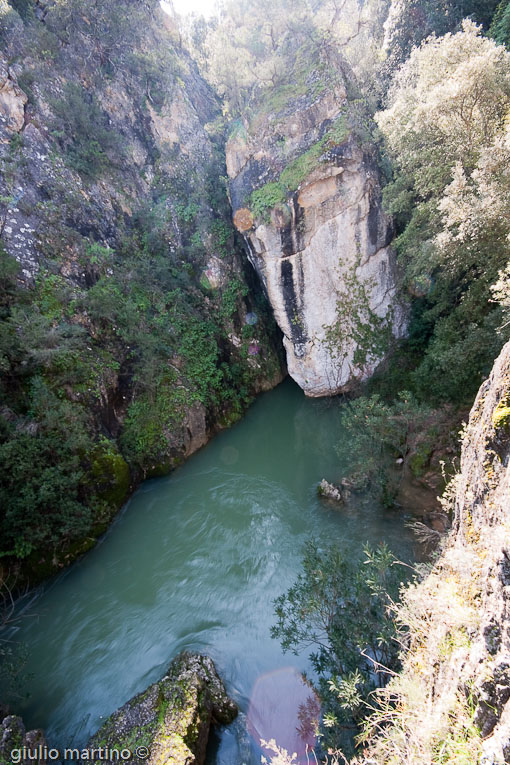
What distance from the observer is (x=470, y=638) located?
7.57 feet

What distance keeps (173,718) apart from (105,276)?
1124cm

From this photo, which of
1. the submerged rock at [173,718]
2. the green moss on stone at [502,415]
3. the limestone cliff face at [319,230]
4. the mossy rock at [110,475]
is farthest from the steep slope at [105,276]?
the green moss on stone at [502,415]

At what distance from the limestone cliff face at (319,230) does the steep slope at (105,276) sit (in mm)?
2609

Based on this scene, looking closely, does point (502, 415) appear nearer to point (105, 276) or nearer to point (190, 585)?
point (190, 585)

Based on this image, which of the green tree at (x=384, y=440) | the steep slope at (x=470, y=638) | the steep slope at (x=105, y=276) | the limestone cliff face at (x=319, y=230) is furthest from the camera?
the limestone cliff face at (x=319, y=230)

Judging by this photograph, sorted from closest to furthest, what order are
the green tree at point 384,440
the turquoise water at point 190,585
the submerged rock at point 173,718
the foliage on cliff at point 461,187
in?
the submerged rock at point 173,718
the turquoise water at point 190,585
the foliage on cliff at point 461,187
the green tree at point 384,440

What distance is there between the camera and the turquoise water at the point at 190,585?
5551mm

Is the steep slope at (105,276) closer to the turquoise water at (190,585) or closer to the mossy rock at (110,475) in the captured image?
the mossy rock at (110,475)

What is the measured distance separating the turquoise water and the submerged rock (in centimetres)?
46

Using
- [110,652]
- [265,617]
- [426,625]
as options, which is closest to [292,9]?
[426,625]

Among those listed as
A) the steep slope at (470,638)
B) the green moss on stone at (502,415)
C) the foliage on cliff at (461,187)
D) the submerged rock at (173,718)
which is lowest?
the submerged rock at (173,718)

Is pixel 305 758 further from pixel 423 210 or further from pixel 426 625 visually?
pixel 423 210

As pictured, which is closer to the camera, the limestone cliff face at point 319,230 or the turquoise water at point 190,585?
the turquoise water at point 190,585

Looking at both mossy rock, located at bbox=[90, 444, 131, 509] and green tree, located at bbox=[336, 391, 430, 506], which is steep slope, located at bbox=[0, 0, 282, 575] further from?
green tree, located at bbox=[336, 391, 430, 506]
